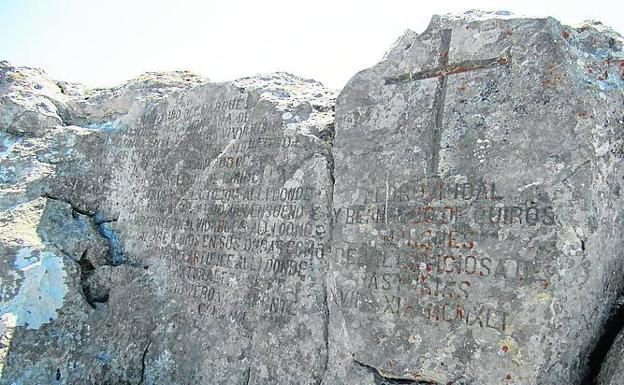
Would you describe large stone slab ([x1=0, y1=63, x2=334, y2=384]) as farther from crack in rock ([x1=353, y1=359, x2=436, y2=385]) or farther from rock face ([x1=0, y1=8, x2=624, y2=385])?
crack in rock ([x1=353, y1=359, x2=436, y2=385])

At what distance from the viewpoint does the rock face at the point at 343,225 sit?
2828mm

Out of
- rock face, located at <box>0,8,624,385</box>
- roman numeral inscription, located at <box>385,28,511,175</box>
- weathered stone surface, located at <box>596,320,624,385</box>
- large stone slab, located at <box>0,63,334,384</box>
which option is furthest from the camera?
large stone slab, located at <box>0,63,334,384</box>

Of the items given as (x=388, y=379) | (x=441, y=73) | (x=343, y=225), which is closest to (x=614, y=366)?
(x=388, y=379)

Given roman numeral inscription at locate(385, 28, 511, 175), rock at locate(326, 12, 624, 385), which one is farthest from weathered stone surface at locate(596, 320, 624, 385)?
roman numeral inscription at locate(385, 28, 511, 175)

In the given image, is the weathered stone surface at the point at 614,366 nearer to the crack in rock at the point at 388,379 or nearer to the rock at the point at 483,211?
the rock at the point at 483,211

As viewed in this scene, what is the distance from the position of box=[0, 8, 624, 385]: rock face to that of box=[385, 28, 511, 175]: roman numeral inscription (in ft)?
0.05

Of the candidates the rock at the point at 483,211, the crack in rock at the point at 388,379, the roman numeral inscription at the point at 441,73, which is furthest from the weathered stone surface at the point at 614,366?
the roman numeral inscription at the point at 441,73

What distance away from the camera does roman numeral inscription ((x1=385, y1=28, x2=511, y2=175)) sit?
3225mm

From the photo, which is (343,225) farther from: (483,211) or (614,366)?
(614,366)

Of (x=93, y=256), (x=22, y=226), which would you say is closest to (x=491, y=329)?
(x=93, y=256)

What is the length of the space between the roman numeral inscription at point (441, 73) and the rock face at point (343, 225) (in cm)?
2

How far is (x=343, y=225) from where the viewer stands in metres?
3.54

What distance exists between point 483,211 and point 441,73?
39.1 inches

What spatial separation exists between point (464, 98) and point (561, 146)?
669mm
